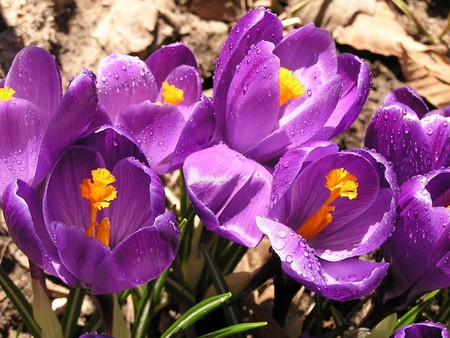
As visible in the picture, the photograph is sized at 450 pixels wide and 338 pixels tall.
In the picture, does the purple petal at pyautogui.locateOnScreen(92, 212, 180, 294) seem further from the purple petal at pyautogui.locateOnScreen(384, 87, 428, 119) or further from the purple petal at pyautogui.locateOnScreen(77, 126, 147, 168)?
the purple petal at pyautogui.locateOnScreen(384, 87, 428, 119)

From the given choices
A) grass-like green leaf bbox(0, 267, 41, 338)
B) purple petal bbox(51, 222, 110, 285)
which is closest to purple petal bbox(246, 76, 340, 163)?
purple petal bbox(51, 222, 110, 285)

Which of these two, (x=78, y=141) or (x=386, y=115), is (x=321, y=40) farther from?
(x=78, y=141)

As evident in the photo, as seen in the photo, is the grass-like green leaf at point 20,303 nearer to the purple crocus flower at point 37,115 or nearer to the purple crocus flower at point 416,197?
the purple crocus flower at point 37,115

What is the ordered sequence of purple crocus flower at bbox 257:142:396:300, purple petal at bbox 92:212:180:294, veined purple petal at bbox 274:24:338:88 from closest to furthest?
1. purple petal at bbox 92:212:180:294
2. purple crocus flower at bbox 257:142:396:300
3. veined purple petal at bbox 274:24:338:88

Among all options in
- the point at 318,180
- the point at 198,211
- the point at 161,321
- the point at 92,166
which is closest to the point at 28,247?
the point at 92,166

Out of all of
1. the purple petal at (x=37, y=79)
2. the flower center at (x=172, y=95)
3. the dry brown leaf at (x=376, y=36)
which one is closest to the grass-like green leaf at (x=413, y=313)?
the flower center at (x=172, y=95)

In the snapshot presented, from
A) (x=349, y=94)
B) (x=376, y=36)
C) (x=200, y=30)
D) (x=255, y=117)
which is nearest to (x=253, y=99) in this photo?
(x=255, y=117)
